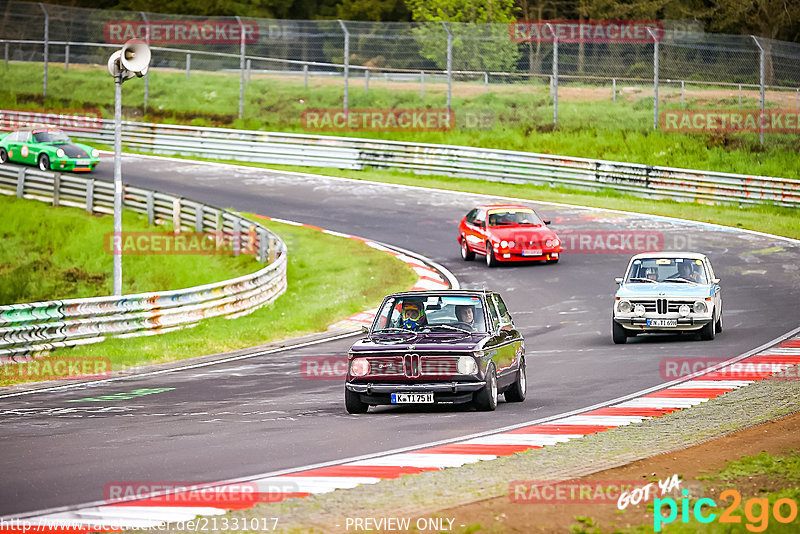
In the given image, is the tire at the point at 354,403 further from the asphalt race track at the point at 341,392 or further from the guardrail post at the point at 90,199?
the guardrail post at the point at 90,199

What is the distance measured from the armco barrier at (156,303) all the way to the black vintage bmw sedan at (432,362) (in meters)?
7.35

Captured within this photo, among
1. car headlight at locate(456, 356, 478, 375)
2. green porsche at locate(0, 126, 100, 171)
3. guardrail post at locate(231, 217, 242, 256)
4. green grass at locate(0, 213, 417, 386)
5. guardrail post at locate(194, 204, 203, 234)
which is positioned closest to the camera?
car headlight at locate(456, 356, 478, 375)

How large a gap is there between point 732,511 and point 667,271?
12.1 m

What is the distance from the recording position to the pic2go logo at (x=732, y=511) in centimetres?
762

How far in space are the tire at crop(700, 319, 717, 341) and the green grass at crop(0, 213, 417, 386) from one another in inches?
278

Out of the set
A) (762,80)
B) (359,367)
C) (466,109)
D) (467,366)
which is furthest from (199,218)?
(467,366)

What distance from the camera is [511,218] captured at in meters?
27.6

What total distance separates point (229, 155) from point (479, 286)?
2245cm

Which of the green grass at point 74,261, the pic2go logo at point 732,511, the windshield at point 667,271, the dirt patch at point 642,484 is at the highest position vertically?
the pic2go logo at point 732,511

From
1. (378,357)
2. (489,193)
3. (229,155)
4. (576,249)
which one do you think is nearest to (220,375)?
(378,357)

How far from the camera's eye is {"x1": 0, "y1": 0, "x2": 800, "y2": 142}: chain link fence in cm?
3747

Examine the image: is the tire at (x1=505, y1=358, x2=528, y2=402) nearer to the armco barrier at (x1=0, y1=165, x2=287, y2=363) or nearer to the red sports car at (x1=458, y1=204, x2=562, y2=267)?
the armco barrier at (x1=0, y1=165, x2=287, y2=363)

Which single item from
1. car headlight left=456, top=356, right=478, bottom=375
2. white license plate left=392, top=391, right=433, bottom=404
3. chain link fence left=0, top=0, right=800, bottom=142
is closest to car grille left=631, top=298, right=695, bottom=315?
car headlight left=456, top=356, right=478, bottom=375

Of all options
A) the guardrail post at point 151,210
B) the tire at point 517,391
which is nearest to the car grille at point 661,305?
the tire at point 517,391
